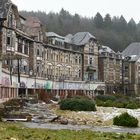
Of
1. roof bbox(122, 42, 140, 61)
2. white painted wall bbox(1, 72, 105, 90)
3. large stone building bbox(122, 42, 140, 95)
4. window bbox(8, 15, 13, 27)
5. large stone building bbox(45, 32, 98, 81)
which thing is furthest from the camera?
roof bbox(122, 42, 140, 61)

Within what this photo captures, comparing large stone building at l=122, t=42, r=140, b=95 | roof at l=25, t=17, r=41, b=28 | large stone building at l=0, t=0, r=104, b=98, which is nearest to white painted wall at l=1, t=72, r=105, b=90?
large stone building at l=0, t=0, r=104, b=98

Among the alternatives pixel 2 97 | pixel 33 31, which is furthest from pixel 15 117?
pixel 33 31

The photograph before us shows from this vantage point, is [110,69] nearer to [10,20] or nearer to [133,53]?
[133,53]

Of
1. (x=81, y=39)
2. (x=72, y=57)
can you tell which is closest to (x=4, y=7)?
(x=72, y=57)

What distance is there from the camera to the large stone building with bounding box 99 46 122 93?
13138cm

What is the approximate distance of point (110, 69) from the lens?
134750 mm

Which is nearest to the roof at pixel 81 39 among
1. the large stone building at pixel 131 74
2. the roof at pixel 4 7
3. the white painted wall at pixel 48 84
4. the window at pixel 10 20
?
the white painted wall at pixel 48 84

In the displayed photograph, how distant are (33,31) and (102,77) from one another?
4255 cm

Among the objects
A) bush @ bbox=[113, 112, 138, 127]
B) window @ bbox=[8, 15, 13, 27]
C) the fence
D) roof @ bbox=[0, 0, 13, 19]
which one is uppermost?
roof @ bbox=[0, 0, 13, 19]

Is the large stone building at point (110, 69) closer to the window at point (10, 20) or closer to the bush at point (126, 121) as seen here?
the window at point (10, 20)

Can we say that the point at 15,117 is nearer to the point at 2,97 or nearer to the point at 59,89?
the point at 2,97

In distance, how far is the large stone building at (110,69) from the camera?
131375 mm

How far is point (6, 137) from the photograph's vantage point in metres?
18.5

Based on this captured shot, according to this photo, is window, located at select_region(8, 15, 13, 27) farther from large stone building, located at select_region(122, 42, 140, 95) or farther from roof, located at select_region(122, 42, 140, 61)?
roof, located at select_region(122, 42, 140, 61)
